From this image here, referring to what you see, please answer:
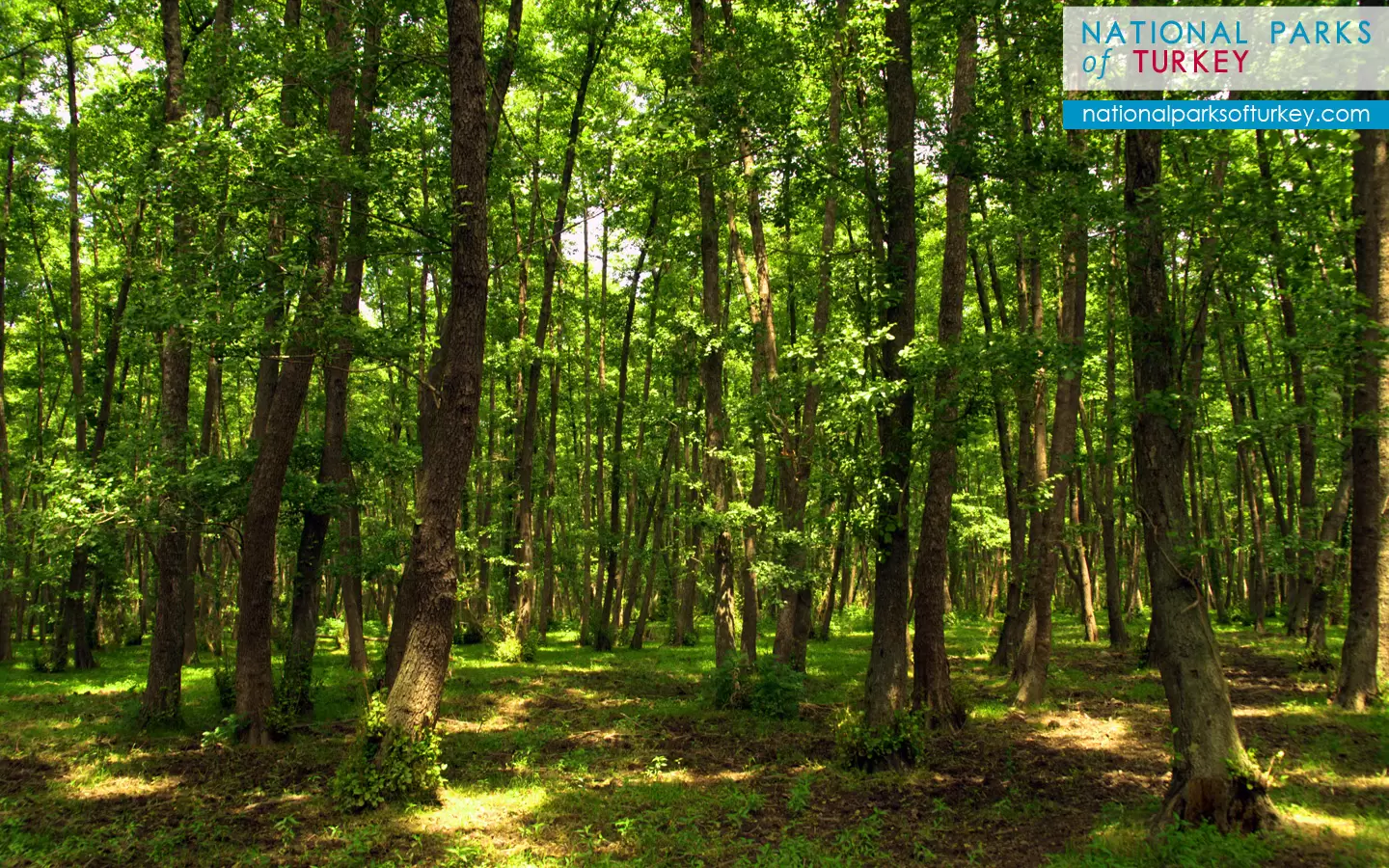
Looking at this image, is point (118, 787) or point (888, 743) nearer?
point (118, 787)

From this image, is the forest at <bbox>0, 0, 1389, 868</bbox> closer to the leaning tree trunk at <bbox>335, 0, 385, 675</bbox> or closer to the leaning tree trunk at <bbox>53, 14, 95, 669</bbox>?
the leaning tree trunk at <bbox>335, 0, 385, 675</bbox>

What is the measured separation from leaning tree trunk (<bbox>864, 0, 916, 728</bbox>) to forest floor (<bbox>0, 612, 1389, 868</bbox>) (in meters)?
1.28

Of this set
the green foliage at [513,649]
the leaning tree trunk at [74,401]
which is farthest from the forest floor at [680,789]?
the green foliage at [513,649]

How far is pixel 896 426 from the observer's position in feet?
31.9

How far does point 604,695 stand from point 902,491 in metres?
9.04

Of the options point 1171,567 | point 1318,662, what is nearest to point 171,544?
point 1171,567

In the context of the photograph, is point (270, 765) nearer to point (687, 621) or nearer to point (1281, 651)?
point (687, 621)

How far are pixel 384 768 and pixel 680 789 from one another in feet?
11.0

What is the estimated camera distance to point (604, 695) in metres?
16.1

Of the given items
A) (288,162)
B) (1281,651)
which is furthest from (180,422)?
(1281,651)

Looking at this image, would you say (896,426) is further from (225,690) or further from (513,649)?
(513,649)

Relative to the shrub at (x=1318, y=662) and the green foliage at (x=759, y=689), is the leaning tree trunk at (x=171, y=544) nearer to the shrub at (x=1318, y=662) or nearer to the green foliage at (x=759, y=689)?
the green foliage at (x=759, y=689)

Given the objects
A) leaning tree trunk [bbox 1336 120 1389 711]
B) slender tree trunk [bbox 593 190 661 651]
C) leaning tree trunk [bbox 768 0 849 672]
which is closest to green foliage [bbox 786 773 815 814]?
leaning tree trunk [bbox 768 0 849 672]

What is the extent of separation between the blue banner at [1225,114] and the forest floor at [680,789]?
6.18m
